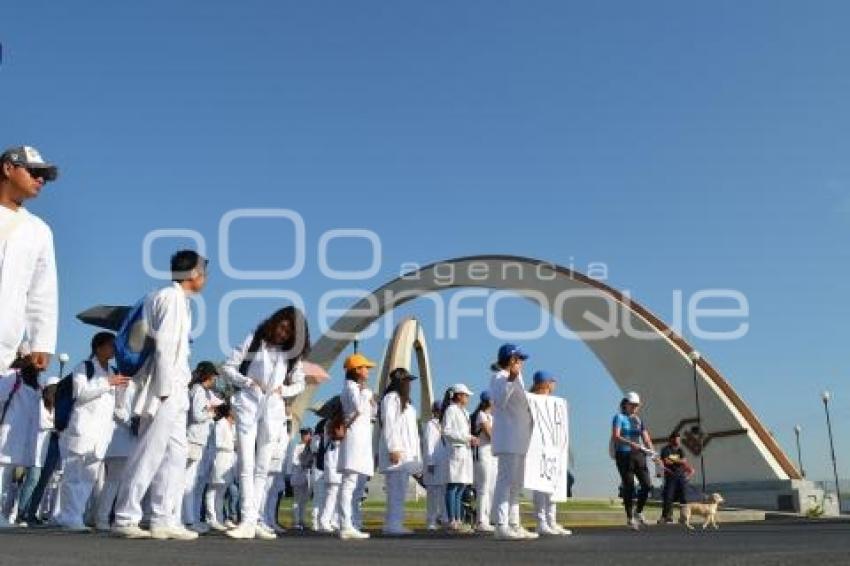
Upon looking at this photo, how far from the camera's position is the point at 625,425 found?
1118 centimetres

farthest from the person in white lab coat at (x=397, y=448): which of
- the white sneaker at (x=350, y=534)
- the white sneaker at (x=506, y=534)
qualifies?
the white sneaker at (x=506, y=534)

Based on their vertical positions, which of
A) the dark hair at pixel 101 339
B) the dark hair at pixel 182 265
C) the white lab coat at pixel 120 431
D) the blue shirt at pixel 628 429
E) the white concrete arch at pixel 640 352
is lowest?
the white lab coat at pixel 120 431

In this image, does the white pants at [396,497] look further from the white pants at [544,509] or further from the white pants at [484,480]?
the white pants at [484,480]

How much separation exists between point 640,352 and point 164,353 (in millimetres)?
29528

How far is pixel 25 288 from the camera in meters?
3.88

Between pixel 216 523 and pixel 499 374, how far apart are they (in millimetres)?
4072

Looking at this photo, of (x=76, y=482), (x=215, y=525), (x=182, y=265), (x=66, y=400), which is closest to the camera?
(x=182, y=265)

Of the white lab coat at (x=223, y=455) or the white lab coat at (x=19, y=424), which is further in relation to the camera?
the white lab coat at (x=223, y=455)

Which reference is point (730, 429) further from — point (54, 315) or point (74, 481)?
point (54, 315)

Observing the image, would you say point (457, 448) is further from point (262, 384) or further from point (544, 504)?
point (262, 384)

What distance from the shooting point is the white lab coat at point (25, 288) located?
12.4 feet

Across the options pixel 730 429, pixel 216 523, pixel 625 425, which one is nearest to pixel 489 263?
pixel 730 429

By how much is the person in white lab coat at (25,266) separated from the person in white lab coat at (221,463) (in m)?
6.18

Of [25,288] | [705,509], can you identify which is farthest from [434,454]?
[25,288]
